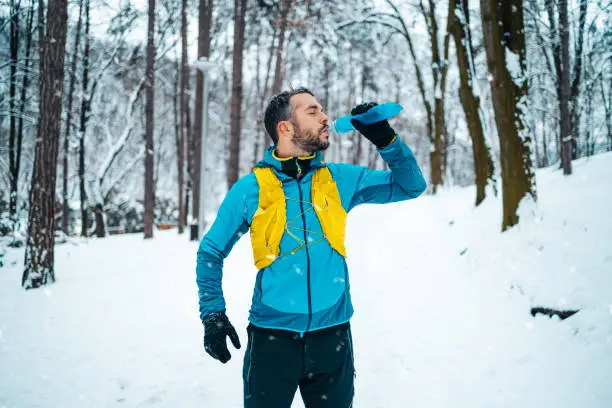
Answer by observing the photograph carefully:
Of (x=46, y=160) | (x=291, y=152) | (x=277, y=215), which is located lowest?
(x=277, y=215)

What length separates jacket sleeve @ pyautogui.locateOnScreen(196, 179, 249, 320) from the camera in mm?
1762

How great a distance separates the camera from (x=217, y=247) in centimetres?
178

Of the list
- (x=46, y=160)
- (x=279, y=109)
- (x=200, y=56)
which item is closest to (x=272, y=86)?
(x=200, y=56)

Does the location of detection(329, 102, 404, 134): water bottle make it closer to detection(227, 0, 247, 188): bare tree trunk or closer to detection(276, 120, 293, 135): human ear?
detection(276, 120, 293, 135): human ear

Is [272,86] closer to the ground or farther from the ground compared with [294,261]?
farther from the ground

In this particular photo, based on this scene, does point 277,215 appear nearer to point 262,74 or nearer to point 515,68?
point 515,68

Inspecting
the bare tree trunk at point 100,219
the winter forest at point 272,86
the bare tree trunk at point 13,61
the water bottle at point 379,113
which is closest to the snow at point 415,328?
the winter forest at point 272,86

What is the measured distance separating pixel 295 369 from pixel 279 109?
4.12 ft

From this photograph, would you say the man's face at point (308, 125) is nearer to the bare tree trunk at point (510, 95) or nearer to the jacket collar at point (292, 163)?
the jacket collar at point (292, 163)

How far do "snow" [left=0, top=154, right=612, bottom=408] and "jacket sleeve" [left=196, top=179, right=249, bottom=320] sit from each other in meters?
1.77

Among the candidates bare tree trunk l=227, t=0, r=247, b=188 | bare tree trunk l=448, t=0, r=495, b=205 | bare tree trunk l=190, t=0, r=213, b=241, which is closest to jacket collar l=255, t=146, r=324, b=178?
bare tree trunk l=448, t=0, r=495, b=205

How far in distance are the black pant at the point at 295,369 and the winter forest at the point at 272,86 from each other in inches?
50.2

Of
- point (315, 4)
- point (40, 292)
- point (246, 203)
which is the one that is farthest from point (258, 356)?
point (315, 4)

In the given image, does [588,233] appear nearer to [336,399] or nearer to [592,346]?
[592,346]
